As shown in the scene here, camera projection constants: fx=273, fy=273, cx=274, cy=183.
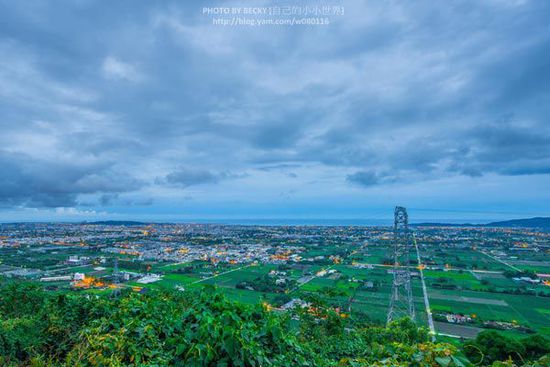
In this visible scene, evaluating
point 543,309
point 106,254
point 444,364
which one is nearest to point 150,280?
point 106,254

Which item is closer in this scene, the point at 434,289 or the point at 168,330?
the point at 168,330

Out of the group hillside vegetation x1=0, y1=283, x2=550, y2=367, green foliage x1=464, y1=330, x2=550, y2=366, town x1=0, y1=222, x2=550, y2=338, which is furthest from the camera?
town x1=0, y1=222, x2=550, y2=338

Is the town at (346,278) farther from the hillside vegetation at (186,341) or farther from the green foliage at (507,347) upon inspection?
the green foliage at (507,347)

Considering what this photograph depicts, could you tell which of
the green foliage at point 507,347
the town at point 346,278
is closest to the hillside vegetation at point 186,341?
the town at point 346,278

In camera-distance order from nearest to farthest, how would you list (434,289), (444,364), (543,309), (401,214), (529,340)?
(444,364)
(529,340)
(401,214)
(543,309)
(434,289)

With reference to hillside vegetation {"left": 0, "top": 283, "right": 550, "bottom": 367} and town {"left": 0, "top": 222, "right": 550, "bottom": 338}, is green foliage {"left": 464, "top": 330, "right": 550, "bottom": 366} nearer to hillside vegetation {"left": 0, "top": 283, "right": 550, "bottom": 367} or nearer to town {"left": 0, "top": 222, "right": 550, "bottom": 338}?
town {"left": 0, "top": 222, "right": 550, "bottom": 338}

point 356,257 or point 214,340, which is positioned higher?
point 214,340

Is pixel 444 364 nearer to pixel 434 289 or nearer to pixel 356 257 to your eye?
pixel 434 289

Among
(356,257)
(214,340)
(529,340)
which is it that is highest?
(214,340)

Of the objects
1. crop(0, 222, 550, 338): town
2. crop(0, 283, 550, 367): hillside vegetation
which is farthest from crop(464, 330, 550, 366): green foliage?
crop(0, 283, 550, 367): hillside vegetation

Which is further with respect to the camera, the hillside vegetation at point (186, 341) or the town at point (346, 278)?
the town at point (346, 278)

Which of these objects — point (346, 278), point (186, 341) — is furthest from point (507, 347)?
point (346, 278)
